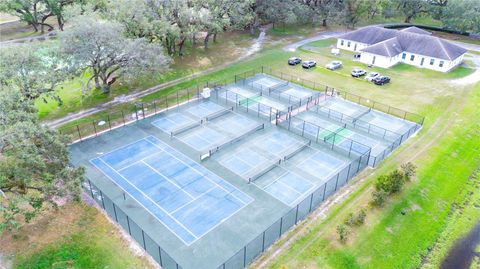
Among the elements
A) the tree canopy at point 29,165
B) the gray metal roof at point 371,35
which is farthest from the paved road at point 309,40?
the tree canopy at point 29,165

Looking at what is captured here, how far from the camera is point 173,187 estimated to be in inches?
1064

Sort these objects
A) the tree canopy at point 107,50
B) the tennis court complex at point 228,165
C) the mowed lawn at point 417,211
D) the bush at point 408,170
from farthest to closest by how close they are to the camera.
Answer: the tree canopy at point 107,50 < the bush at point 408,170 < the tennis court complex at point 228,165 < the mowed lawn at point 417,211

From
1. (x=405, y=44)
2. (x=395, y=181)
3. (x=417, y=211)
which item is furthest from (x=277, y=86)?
(x=405, y=44)

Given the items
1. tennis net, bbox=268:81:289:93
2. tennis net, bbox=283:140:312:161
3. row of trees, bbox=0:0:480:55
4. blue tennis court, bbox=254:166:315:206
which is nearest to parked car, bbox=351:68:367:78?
tennis net, bbox=268:81:289:93

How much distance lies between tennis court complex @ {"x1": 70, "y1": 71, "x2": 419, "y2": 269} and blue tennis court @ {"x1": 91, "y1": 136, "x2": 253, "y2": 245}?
76mm

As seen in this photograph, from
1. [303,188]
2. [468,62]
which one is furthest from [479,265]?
[468,62]

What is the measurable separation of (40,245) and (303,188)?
59.8ft

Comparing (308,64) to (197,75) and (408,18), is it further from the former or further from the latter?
(408,18)

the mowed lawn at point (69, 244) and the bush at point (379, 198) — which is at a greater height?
the bush at point (379, 198)

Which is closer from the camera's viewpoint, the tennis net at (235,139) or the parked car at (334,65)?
the tennis net at (235,139)

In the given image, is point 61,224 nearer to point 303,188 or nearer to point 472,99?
point 303,188

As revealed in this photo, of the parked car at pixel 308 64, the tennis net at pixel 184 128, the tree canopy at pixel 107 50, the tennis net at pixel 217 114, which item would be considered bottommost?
the tennis net at pixel 184 128

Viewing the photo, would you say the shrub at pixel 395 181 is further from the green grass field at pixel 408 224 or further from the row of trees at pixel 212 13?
the row of trees at pixel 212 13

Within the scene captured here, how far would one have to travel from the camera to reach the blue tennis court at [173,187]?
23947mm
